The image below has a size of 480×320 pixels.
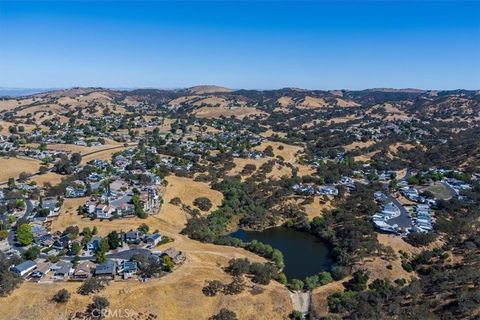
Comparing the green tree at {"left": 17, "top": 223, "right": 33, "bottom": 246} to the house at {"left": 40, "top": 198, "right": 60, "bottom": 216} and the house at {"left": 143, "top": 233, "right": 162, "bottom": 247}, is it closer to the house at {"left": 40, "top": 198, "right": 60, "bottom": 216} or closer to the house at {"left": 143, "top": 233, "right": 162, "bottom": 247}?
the house at {"left": 40, "top": 198, "right": 60, "bottom": 216}

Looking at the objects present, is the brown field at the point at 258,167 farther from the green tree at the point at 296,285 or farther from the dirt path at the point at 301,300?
the dirt path at the point at 301,300

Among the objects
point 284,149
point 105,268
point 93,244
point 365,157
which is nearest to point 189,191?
point 93,244

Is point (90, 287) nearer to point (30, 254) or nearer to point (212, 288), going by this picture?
→ point (30, 254)

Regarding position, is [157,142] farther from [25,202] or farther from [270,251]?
[270,251]

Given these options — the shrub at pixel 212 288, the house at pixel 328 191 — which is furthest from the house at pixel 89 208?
the house at pixel 328 191

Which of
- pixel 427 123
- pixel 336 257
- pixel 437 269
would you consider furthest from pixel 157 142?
pixel 427 123
